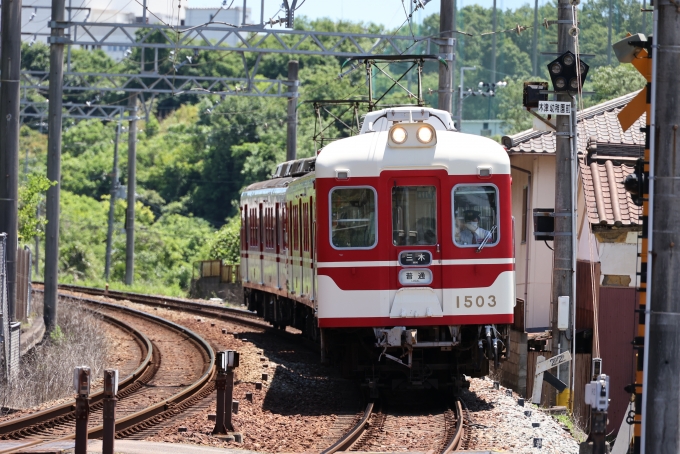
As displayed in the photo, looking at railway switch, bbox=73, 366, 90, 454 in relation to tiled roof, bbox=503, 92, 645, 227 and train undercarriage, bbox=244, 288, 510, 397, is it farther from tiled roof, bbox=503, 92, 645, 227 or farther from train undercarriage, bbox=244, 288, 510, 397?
tiled roof, bbox=503, 92, 645, 227

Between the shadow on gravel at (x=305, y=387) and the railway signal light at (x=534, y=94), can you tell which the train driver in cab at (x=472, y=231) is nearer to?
the railway signal light at (x=534, y=94)

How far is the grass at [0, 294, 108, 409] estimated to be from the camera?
44.6 ft

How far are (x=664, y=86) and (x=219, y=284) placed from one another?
3088 centimetres

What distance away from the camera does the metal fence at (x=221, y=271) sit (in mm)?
37000

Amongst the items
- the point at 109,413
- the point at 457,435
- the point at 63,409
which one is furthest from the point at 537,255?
the point at 109,413

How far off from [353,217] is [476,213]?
1.38 metres

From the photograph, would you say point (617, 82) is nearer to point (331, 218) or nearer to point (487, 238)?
point (487, 238)

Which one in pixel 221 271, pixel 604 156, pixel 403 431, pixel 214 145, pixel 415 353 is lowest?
pixel 403 431

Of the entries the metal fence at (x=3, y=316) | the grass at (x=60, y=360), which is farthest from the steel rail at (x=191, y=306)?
the metal fence at (x=3, y=316)

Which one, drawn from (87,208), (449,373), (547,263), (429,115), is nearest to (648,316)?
(449,373)

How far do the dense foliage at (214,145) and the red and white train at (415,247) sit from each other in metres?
30.9

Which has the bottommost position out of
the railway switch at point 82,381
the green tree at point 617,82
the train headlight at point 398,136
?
the railway switch at point 82,381

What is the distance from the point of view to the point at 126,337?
20.7m

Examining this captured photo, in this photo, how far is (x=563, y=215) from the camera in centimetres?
1300
